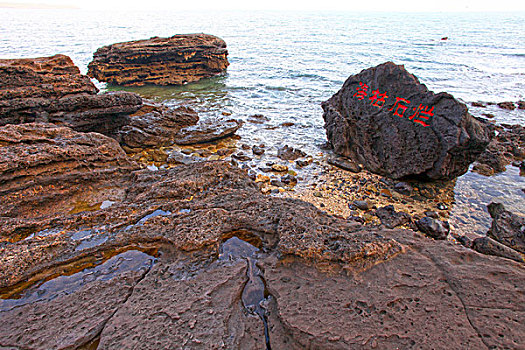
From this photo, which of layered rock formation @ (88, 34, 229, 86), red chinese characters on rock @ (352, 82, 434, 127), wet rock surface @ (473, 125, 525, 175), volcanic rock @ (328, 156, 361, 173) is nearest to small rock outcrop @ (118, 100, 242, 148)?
volcanic rock @ (328, 156, 361, 173)

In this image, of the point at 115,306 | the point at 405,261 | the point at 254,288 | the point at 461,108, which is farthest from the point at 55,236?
the point at 461,108

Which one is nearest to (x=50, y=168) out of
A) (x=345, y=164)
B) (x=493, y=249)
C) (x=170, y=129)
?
(x=170, y=129)

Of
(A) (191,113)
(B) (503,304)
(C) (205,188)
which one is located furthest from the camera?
(A) (191,113)

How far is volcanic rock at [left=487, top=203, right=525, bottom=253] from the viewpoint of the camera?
4.81 m

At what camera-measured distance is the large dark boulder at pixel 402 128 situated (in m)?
6.10

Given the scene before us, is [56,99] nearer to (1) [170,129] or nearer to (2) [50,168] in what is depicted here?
(1) [170,129]

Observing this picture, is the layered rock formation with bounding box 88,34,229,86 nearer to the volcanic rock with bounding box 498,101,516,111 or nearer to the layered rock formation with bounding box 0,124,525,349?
the layered rock formation with bounding box 0,124,525,349

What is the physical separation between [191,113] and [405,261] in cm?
925

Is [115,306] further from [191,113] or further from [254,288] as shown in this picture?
[191,113]

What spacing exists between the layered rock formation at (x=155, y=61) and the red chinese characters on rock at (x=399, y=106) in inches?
523

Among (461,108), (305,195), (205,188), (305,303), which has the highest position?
(461,108)

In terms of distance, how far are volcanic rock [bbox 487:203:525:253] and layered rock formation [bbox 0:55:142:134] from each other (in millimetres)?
9327

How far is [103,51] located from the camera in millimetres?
17922

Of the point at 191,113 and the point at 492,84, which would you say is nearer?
the point at 191,113
